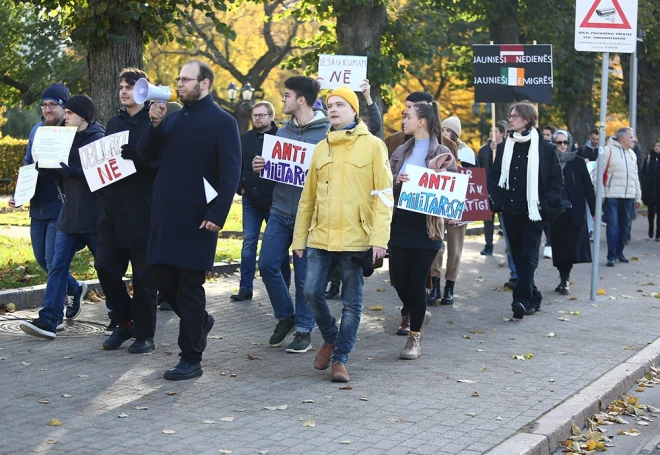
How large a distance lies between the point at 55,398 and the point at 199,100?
6.97 feet

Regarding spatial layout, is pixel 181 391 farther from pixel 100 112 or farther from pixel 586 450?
pixel 100 112

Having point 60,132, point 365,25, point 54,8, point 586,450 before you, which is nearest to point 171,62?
point 365,25

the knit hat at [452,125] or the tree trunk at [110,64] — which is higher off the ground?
the tree trunk at [110,64]

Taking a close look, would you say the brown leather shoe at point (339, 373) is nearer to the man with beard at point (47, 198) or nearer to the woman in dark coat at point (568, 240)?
the man with beard at point (47, 198)

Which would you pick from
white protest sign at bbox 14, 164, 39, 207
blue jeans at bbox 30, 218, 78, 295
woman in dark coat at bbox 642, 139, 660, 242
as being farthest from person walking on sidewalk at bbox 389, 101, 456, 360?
woman in dark coat at bbox 642, 139, 660, 242

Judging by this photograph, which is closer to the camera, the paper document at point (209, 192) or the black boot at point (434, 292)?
the paper document at point (209, 192)

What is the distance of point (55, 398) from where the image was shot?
6836 mm

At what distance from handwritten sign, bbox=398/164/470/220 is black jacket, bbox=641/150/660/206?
1241 centimetres

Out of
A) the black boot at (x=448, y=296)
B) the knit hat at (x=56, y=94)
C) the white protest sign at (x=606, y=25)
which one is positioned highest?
the white protest sign at (x=606, y=25)

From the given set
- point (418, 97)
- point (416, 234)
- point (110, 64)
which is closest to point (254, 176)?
point (418, 97)

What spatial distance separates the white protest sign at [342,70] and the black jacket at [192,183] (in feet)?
18.2

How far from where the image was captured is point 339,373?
755cm

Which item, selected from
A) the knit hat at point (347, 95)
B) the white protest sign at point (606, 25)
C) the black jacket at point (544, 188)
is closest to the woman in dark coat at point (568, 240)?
the white protest sign at point (606, 25)

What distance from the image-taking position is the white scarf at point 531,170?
35.2 feet
